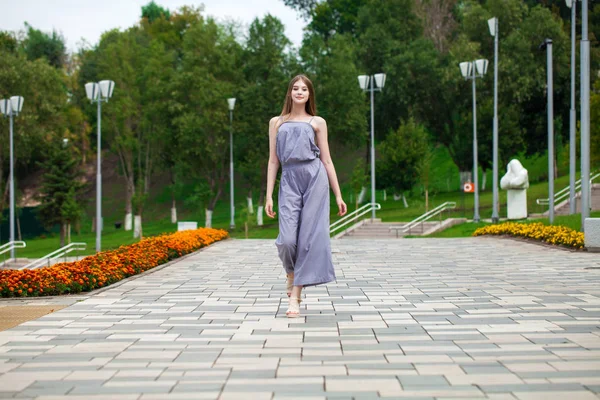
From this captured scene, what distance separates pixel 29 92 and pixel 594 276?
144ft

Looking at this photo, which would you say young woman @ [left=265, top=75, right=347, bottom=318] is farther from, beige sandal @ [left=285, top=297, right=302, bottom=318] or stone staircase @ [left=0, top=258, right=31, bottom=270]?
Answer: stone staircase @ [left=0, top=258, right=31, bottom=270]

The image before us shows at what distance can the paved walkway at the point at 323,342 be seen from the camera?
4.69 metres

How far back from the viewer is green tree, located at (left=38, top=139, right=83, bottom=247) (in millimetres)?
47469

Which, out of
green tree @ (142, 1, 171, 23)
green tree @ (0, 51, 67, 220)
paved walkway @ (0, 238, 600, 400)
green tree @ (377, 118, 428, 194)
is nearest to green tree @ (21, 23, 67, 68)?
green tree @ (142, 1, 171, 23)

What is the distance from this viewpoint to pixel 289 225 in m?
7.59

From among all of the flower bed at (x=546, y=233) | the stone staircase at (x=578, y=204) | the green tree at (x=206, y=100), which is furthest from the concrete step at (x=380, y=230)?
the green tree at (x=206, y=100)

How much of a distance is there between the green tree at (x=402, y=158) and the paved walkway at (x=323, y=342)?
104ft

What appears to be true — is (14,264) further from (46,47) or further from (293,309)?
(46,47)

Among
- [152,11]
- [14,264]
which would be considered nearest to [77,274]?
Answer: [14,264]

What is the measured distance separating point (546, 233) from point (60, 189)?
35.0 metres

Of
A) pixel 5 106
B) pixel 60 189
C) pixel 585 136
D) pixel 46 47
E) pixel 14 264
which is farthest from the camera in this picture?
pixel 46 47

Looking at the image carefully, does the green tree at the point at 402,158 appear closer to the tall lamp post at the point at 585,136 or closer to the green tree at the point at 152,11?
the tall lamp post at the point at 585,136

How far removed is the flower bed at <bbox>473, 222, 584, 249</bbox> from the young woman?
10.6 metres

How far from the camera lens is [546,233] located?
19.8 m
